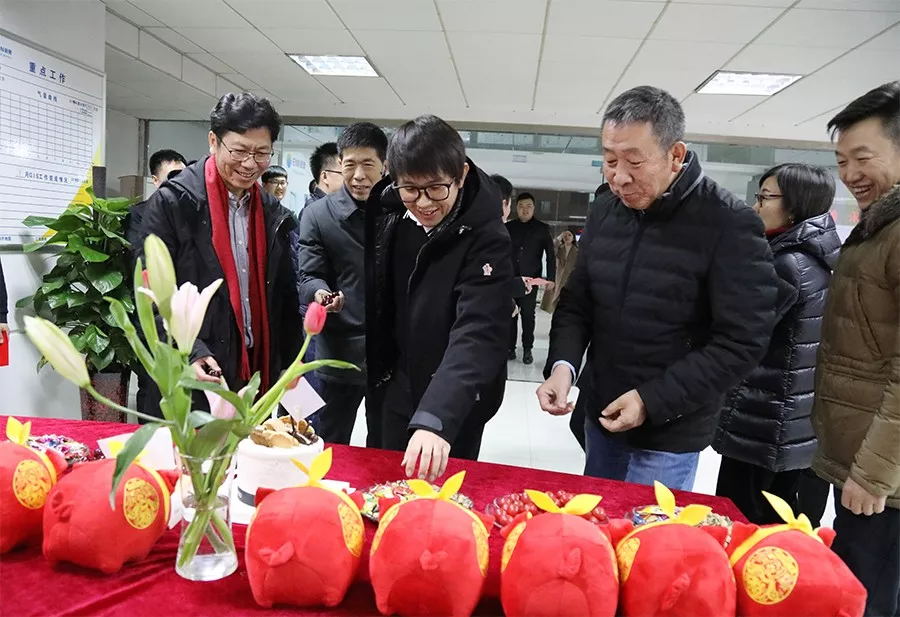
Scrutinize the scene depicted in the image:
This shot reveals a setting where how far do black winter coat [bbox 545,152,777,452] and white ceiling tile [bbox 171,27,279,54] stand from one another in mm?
3877

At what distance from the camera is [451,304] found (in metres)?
1.39

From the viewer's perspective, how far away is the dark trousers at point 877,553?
4.13 feet

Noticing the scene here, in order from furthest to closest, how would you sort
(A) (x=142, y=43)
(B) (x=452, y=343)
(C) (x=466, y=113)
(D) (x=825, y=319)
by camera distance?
(C) (x=466, y=113) < (A) (x=142, y=43) < (D) (x=825, y=319) < (B) (x=452, y=343)

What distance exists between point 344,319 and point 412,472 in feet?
4.30

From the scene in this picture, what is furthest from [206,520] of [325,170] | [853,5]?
[853,5]

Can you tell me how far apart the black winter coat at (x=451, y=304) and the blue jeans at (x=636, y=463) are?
0.92ft

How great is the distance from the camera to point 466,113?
6.41 meters

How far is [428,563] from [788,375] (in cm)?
160

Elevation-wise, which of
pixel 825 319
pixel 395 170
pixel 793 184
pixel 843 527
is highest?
pixel 793 184

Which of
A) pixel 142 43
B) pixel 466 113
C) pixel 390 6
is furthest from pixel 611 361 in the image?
pixel 466 113

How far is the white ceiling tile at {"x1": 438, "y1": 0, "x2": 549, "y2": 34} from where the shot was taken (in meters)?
3.57

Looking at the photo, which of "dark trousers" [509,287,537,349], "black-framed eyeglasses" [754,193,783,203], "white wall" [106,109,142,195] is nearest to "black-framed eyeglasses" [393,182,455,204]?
"black-framed eyeglasses" [754,193,783,203]

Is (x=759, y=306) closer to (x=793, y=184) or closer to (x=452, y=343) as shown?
(x=452, y=343)

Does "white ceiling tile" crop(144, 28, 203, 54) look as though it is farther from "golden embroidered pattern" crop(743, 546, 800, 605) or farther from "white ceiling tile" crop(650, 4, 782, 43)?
"golden embroidered pattern" crop(743, 546, 800, 605)
